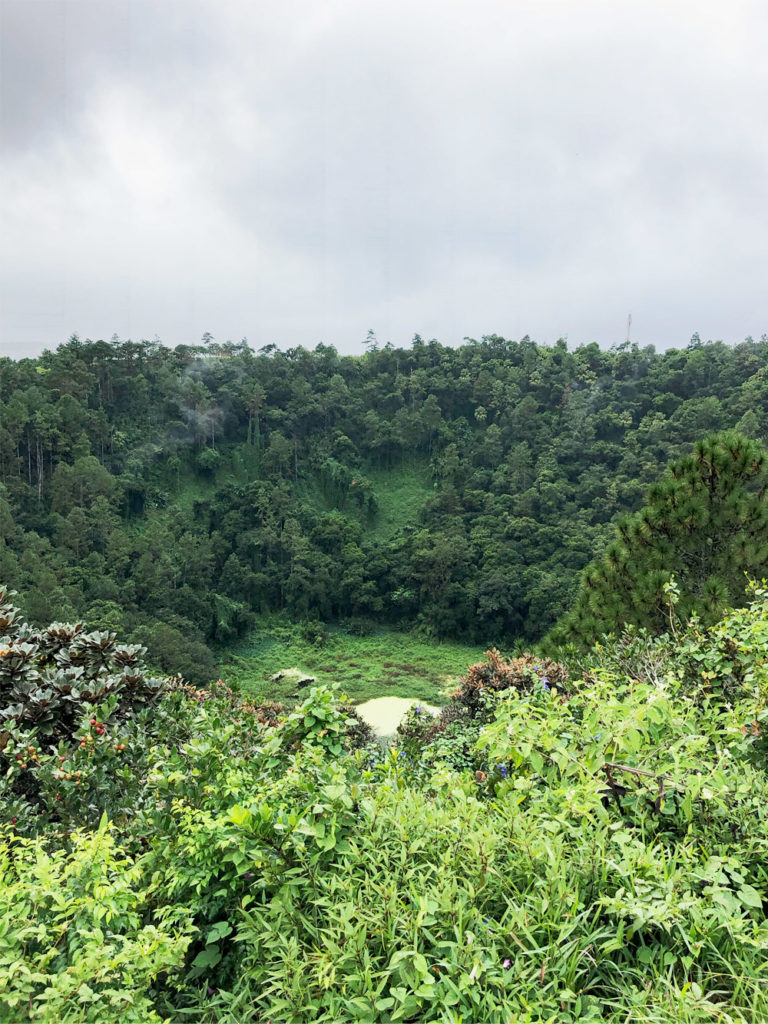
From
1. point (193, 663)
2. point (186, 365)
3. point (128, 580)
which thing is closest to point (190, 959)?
point (193, 663)

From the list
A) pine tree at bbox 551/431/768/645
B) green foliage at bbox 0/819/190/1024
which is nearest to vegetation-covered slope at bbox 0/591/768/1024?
green foliage at bbox 0/819/190/1024

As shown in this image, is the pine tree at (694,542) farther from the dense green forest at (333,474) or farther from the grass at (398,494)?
the grass at (398,494)

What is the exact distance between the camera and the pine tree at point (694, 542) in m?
4.73

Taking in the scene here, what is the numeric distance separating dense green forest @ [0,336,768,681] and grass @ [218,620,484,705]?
919 millimetres

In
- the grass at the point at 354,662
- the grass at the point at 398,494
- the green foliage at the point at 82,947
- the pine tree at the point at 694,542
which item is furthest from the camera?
the grass at the point at 398,494

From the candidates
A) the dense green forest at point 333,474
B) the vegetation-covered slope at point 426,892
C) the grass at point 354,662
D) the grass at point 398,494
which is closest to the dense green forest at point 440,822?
the vegetation-covered slope at point 426,892

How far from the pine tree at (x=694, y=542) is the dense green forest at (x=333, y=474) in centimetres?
1319

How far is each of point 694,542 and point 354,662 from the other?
15.3m

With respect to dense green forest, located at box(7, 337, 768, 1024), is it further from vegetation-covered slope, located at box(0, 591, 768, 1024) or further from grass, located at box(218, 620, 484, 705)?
grass, located at box(218, 620, 484, 705)

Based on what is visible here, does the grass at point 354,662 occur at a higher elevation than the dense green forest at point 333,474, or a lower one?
lower

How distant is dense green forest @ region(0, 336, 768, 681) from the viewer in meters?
18.6

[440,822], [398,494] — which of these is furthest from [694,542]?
[398,494]

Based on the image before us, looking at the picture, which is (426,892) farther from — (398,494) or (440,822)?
(398,494)

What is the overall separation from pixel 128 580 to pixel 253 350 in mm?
17196
